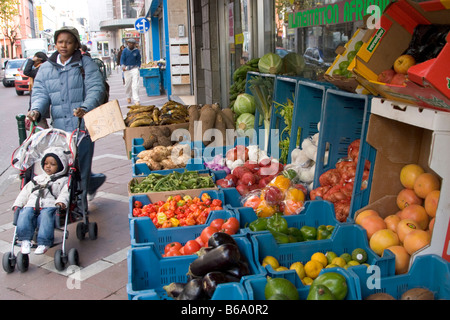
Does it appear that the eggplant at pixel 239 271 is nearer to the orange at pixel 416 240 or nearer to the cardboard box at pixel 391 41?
the orange at pixel 416 240

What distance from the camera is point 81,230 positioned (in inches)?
189

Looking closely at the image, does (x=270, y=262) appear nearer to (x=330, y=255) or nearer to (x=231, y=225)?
(x=330, y=255)

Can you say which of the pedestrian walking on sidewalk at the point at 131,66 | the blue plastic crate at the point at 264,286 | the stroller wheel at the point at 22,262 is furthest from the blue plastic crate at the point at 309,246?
the pedestrian walking on sidewalk at the point at 131,66

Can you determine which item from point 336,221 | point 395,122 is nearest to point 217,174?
point 336,221

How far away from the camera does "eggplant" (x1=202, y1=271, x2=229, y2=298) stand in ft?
7.54

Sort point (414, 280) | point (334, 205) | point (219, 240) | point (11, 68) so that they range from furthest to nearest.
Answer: point (11, 68) < point (334, 205) < point (219, 240) < point (414, 280)

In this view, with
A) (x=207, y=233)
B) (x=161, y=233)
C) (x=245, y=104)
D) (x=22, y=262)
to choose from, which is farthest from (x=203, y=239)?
(x=245, y=104)

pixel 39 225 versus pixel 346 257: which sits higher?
pixel 346 257

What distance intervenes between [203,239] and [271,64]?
3.30 meters

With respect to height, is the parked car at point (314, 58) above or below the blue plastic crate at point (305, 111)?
above

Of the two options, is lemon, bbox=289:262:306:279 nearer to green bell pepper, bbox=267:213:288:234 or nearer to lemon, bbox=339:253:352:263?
lemon, bbox=339:253:352:263

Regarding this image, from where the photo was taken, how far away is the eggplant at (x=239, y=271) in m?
2.49

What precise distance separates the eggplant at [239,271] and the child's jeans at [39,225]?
7.33 ft

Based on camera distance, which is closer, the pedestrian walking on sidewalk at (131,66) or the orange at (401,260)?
the orange at (401,260)
